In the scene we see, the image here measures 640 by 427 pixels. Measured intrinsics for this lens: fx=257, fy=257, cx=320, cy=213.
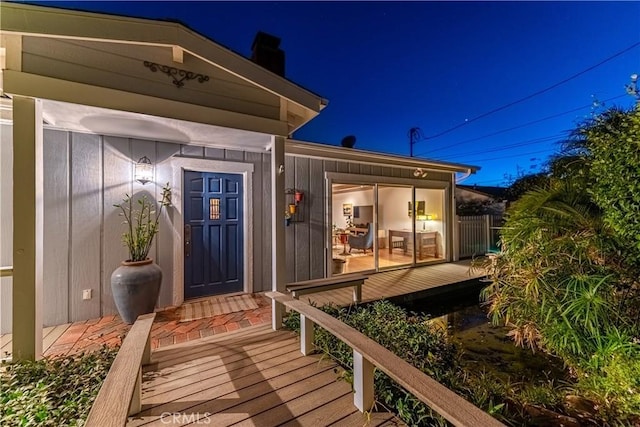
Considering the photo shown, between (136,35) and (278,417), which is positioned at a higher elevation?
(136,35)

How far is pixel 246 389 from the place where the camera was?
1820 millimetres

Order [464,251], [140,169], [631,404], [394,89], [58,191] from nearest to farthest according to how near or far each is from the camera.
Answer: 1. [631,404]
2. [58,191]
3. [140,169]
4. [464,251]
5. [394,89]

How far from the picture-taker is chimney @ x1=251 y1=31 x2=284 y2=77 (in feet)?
11.9

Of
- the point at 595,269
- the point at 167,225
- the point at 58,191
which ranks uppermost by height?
the point at 58,191

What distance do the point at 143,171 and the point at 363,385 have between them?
3.66 meters

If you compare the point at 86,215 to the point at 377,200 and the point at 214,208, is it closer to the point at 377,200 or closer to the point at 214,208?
the point at 214,208

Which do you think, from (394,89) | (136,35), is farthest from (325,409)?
(394,89)

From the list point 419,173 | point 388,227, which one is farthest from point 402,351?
point 388,227

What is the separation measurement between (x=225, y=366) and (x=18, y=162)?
222 centimetres

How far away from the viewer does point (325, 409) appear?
163cm

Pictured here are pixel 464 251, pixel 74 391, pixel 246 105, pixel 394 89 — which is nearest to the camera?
pixel 74 391

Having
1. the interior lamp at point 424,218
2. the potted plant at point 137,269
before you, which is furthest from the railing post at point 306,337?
the interior lamp at point 424,218

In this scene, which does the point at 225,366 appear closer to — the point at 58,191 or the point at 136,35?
the point at 136,35

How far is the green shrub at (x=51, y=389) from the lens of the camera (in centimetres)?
145
